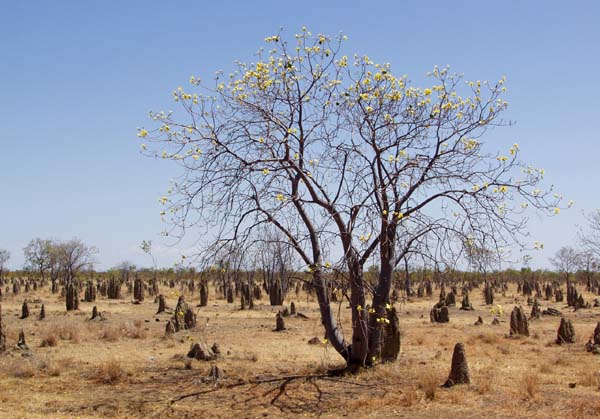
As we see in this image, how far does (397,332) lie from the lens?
556 inches

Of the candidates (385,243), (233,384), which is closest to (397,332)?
(385,243)

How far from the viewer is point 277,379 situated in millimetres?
12453

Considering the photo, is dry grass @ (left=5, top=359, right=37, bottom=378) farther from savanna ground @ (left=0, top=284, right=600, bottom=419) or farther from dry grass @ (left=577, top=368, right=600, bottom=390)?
dry grass @ (left=577, top=368, right=600, bottom=390)

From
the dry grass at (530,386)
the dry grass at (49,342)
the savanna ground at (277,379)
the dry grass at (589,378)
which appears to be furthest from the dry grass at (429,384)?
the dry grass at (49,342)

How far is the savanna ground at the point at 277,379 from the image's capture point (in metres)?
10.2

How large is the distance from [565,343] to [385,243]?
855cm

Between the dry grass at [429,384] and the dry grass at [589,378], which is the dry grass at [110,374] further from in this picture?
the dry grass at [589,378]

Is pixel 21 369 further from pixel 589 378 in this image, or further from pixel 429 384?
pixel 589 378

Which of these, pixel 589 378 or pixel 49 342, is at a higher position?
pixel 49 342

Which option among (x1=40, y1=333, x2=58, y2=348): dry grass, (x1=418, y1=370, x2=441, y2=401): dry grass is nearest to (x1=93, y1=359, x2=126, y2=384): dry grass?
(x1=40, y1=333, x2=58, y2=348): dry grass

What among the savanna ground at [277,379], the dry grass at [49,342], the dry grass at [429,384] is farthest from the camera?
the dry grass at [49,342]

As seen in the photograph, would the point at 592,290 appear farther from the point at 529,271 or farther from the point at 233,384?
the point at 233,384

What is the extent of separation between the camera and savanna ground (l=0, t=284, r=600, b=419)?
10164 mm

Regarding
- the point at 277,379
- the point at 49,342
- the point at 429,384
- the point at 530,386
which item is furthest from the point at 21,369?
the point at 530,386
